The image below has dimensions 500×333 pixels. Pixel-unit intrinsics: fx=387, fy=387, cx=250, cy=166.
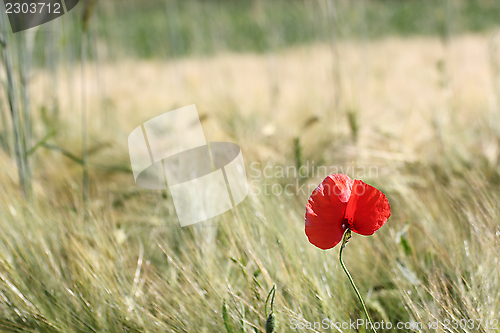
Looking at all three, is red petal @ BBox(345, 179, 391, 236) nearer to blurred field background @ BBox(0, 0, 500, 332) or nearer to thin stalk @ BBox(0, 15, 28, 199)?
blurred field background @ BBox(0, 0, 500, 332)

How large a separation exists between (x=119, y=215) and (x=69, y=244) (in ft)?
1.04

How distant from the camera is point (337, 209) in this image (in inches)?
Answer: 13.2

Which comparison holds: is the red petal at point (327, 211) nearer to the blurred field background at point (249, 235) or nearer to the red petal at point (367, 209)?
the red petal at point (367, 209)

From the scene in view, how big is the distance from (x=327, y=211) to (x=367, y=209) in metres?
0.03

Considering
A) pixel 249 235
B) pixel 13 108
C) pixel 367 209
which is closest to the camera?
pixel 367 209

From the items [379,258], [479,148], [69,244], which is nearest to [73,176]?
[69,244]

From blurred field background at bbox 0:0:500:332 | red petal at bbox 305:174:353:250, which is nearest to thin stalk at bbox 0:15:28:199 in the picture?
blurred field background at bbox 0:0:500:332

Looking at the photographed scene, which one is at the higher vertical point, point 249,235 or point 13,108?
point 13,108

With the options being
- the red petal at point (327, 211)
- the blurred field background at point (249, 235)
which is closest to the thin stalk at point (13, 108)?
the blurred field background at point (249, 235)

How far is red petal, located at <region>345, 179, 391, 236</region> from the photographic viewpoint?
13.1 inches

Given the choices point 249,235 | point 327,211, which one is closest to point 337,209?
point 327,211

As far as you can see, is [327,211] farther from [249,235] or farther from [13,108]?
[13,108]

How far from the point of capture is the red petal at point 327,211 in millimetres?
333

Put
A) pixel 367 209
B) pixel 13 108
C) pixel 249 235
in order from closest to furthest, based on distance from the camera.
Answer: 1. pixel 367 209
2. pixel 249 235
3. pixel 13 108
